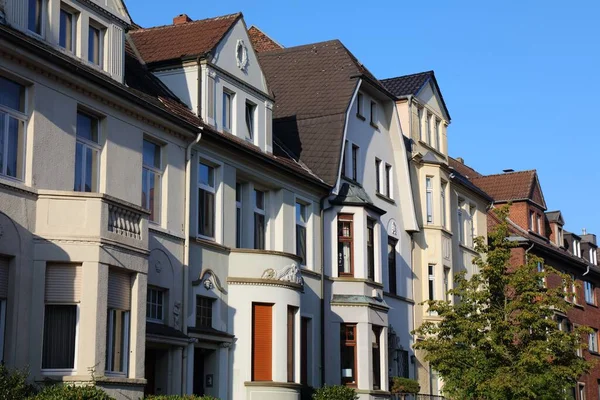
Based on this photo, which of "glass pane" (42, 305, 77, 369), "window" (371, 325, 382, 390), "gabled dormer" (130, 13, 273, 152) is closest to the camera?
"glass pane" (42, 305, 77, 369)

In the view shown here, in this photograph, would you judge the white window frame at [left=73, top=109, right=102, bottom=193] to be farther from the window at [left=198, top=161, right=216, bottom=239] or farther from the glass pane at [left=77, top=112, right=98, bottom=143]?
the window at [left=198, top=161, right=216, bottom=239]

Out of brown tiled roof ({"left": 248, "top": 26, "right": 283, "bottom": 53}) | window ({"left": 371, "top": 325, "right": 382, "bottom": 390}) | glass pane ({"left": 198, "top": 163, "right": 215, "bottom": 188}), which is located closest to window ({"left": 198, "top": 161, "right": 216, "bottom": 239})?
glass pane ({"left": 198, "top": 163, "right": 215, "bottom": 188})

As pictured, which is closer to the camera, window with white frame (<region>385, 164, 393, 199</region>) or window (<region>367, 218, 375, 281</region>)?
window (<region>367, 218, 375, 281</region>)

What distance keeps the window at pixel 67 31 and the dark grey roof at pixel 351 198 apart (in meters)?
13.0

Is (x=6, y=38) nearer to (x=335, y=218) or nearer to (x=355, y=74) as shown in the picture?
(x=335, y=218)

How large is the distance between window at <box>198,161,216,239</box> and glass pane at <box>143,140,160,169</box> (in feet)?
6.30

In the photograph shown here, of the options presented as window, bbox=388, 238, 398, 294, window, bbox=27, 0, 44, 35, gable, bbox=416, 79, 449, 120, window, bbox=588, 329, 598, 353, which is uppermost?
gable, bbox=416, 79, 449, 120

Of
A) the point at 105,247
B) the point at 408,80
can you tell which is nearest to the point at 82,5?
the point at 105,247

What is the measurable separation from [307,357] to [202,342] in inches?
249

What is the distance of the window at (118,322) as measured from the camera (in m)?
21.4

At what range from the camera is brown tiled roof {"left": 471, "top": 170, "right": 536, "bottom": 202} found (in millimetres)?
58188

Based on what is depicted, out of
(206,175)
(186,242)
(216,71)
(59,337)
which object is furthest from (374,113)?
(59,337)

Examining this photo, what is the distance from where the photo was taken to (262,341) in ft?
93.2

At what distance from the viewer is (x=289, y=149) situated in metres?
36.0
